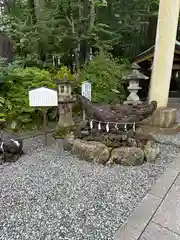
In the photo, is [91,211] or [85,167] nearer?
[91,211]

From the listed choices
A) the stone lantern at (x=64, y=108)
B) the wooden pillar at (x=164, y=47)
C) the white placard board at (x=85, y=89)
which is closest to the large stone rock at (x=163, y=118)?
the wooden pillar at (x=164, y=47)

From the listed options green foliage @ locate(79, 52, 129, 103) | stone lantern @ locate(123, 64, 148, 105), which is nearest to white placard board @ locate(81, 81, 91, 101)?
stone lantern @ locate(123, 64, 148, 105)

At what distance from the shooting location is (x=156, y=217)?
5.93 feet

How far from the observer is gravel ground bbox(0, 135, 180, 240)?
1665 mm

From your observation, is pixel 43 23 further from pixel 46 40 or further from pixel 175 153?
pixel 175 153

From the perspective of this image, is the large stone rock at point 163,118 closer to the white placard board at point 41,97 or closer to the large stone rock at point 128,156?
the large stone rock at point 128,156

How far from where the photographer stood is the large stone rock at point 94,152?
285 centimetres

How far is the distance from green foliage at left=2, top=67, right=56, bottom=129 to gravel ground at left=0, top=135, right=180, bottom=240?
1.49 meters

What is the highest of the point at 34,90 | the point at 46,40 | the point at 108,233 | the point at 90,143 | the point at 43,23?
the point at 43,23

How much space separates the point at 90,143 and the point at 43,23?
4.59 meters

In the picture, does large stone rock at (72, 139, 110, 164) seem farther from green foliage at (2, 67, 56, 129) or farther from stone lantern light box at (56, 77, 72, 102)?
green foliage at (2, 67, 56, 129)

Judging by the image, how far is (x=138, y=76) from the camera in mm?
4805

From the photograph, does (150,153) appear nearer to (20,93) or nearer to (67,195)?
(67,195)

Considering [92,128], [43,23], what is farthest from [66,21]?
[92,128]
